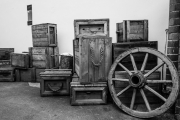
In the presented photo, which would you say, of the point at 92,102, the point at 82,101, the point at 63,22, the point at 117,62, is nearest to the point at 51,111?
the point at 82,101

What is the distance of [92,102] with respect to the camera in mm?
2598

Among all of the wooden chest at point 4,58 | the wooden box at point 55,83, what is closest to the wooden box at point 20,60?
the wooden chest at point 4,58

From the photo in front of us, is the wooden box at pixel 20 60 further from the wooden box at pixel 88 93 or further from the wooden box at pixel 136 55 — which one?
the wooden box at pixel 136 55

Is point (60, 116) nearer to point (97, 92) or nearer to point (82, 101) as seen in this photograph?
point (82, 101)

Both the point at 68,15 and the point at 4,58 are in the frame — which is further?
the point at 4,58

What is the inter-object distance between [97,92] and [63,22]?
115 inches

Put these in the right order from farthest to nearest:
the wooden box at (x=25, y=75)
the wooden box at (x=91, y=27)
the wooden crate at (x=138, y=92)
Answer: the wooden box at (x=25, y=75)
the wooden box at (x=91, y=27)
the wooden crate at (x=138, y=92)

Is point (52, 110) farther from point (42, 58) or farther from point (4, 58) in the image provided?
point (4, 58)

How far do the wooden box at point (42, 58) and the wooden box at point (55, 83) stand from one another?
1.23 m

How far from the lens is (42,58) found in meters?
4.25

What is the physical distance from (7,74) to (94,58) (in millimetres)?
3155

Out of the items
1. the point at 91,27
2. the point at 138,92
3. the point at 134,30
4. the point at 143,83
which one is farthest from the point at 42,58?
the point at 143,83

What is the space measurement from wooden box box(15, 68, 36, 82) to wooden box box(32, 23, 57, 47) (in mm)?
788

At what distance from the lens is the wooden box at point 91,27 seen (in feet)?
8.86
